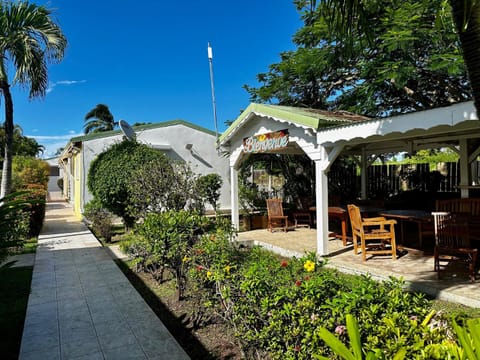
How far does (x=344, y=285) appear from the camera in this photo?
2.88 metres

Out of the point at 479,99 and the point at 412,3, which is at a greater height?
the point at 412,3

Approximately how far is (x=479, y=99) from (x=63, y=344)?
467 cm

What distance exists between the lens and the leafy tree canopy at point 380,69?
920 cm

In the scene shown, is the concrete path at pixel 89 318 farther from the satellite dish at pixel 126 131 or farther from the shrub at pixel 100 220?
the satellite dish at pixel 126 131

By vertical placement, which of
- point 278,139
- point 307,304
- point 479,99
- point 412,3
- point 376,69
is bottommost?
point 307,304

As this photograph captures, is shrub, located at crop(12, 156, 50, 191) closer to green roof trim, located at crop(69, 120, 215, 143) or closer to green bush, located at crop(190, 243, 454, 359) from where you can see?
green roof trim, located at crop(69, 120, 215, 143)

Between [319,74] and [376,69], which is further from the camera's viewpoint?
[319,74]

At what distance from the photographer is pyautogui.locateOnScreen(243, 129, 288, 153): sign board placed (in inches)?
341

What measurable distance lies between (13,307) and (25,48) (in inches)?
297

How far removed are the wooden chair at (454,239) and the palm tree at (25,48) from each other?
36.8 feet

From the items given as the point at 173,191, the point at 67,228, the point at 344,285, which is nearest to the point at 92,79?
A: the point at 67,228

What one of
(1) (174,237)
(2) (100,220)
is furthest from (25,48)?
(1) (174,237)

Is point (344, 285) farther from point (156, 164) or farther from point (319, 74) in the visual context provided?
point (319, 74)

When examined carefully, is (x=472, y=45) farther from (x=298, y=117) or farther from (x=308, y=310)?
(x=298, y=117)
